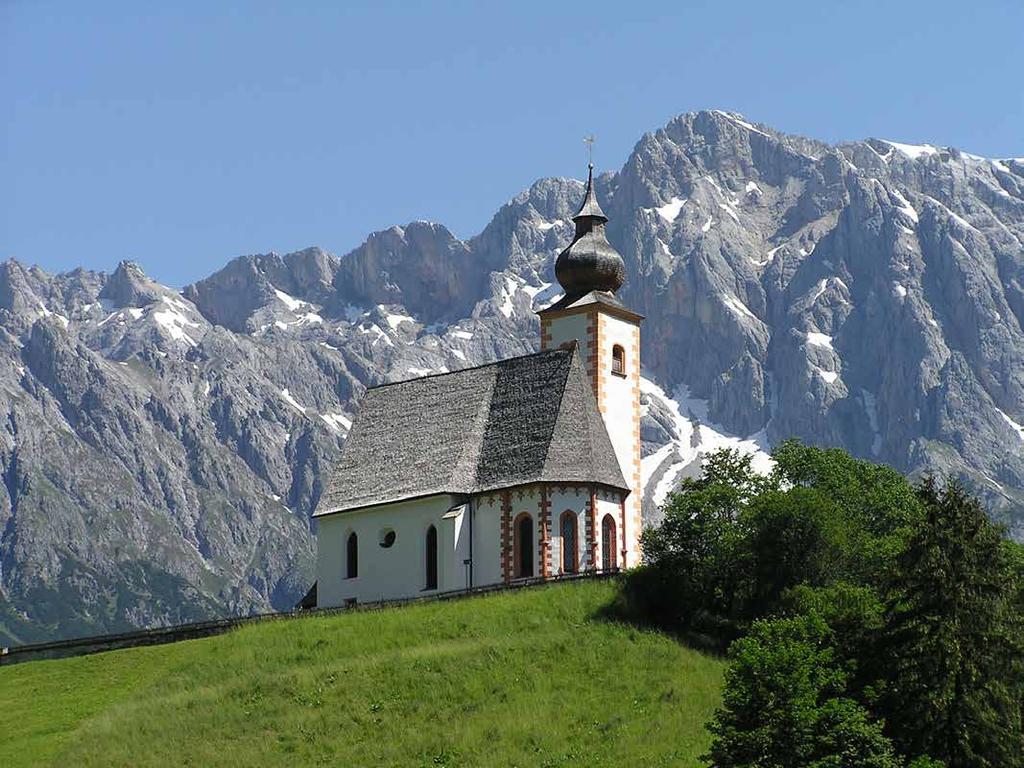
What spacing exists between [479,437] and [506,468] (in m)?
3.91

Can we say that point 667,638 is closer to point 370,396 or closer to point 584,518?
point 584,518

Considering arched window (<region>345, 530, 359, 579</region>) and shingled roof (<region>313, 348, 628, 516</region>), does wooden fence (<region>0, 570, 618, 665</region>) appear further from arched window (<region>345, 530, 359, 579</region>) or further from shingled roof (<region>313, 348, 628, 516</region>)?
arched window (<region>345, 530, 359, 579</region>)

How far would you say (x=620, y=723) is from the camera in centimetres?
6375

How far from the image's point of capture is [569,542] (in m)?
86.3

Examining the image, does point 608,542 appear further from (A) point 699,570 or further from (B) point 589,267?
→ (B) point 589,267

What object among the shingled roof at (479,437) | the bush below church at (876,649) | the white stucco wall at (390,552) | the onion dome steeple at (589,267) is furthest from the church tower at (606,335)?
the bush below church at (876,649)

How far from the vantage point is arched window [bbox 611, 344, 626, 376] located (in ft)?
312

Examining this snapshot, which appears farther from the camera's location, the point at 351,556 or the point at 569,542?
the point at 351,556

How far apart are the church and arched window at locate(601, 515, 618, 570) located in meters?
0.09

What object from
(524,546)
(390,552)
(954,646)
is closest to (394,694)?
(524,546)

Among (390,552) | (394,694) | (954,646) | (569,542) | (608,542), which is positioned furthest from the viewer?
(390,552)

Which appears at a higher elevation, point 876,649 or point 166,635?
point 166,635

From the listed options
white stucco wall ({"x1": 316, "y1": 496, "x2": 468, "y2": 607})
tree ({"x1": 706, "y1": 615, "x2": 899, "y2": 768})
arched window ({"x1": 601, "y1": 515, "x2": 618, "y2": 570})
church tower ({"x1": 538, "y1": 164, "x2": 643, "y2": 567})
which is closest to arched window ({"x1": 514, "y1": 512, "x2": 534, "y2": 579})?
white stucco wall ({"x1": 316, "y1": 496, "x2": 468, "y2": 607})

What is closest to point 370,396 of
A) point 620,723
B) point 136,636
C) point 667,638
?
point 136,636
